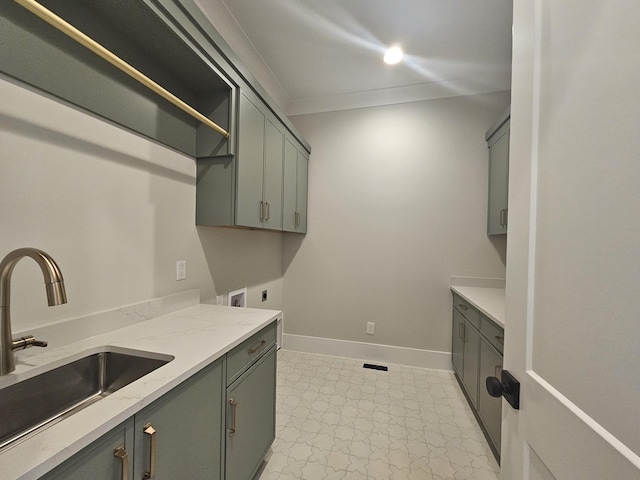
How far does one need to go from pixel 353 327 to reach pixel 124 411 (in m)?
2.50

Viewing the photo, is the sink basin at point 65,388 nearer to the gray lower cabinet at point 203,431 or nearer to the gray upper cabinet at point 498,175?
the gray lower cabinet at point 203,431

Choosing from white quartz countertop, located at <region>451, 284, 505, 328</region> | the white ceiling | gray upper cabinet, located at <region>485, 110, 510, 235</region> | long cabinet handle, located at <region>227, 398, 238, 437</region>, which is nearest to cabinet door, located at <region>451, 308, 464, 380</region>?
white quartz countertop, located at <region>451, 284, 505, 328</region>

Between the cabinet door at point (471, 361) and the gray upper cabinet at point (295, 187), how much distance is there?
1771 millimetres

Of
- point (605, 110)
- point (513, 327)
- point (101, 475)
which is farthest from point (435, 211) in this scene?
point (101, 475)

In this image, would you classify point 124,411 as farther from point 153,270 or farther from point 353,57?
point 353,57

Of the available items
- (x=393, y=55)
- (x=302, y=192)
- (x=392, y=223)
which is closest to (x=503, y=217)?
(x=392, y=223)

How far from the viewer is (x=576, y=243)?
0.47 meters

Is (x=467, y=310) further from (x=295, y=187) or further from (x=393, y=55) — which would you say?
(x=393, y=55)

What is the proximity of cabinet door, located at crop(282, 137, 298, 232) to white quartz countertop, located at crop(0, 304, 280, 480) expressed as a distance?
1.13 metres

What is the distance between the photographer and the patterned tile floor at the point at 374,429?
1488mm

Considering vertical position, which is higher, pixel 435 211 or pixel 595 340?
pixel 435 211

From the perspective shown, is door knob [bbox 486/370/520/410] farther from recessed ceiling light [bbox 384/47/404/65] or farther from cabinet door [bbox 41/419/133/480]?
recessed ceiling light [bbox 384/47/404/65]

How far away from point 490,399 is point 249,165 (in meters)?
2.15

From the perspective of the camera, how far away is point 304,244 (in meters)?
3.10
